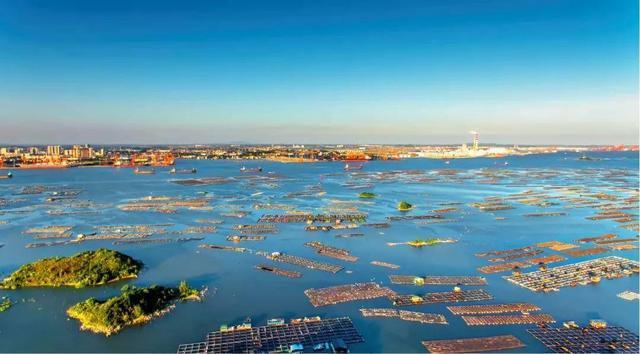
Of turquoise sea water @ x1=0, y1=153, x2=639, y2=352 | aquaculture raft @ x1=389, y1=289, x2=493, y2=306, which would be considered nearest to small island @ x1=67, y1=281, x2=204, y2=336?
turquoise sea water @ x1=0, y1=153, x2=639, y2=352

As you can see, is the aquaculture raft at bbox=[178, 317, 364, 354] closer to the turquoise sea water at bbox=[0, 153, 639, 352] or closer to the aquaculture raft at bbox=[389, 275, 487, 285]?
the turquoise sea water at bbox=[0, 153, 639, 352]

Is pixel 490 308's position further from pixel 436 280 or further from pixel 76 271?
pixel 76 271

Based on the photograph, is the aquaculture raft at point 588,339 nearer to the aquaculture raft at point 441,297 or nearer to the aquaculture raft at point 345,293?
the aquaculture raft at point 441,297

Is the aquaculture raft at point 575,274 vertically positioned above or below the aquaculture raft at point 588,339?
above

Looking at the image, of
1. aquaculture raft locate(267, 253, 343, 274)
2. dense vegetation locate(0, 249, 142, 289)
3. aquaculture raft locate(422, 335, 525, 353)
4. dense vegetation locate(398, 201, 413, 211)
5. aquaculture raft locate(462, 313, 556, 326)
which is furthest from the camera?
dense vegetation locate(398, 201, 413, 211)

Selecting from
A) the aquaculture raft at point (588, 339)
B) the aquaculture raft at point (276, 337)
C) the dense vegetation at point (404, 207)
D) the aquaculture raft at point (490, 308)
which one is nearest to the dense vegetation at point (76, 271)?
the aquaculture raft at point (276, 337)

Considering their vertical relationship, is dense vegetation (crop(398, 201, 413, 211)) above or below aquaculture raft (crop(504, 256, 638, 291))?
above
